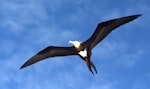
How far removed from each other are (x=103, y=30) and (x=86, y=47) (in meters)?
1.42

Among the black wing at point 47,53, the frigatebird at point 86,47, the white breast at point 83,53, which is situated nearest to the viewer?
the frigatebird at point 86,47

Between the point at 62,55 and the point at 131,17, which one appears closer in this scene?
the point at 131,17

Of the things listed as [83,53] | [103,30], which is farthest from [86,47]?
[103,30]

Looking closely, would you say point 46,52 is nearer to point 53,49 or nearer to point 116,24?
point 53,49

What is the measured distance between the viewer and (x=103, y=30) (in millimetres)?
28812

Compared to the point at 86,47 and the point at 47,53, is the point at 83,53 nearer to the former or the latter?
the point at 86,47

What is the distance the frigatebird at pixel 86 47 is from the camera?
28.2 metres

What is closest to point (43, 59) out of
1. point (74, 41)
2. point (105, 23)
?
point (74, 41)

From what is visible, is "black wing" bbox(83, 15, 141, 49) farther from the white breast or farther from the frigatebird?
the white breast

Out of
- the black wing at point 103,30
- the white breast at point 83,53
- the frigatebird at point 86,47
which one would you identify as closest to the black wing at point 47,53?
the frigatebird at point 86,47

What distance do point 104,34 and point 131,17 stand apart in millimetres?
2194

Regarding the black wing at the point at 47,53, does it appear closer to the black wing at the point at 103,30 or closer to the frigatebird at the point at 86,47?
the frigatebird at the point at 86,47

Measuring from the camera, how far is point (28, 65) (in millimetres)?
30141

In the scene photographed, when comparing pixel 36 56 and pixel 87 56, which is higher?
pixel 36 56
